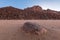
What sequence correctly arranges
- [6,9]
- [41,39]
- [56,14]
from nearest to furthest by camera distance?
[41,39]
[56,14]
[6,9]

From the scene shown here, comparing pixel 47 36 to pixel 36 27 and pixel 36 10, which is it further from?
pixel 36 10

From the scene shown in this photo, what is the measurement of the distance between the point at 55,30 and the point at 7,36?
3053 millimetres

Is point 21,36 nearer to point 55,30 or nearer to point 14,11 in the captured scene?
point 55,30

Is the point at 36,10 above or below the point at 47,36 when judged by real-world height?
above

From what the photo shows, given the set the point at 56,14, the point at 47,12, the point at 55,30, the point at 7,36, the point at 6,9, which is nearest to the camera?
the point at 7,36

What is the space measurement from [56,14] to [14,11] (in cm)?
787

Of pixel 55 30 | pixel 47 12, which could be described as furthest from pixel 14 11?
pixel 55 30

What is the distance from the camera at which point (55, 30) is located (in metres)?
9.10

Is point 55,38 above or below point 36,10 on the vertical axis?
below

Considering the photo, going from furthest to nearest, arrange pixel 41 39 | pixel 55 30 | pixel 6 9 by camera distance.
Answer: pixel 6 9
pixel 55 30
pixel 41 39

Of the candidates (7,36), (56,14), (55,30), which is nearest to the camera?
(7,36)

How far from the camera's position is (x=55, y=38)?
26.2 ft

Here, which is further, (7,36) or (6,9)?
(6,9)

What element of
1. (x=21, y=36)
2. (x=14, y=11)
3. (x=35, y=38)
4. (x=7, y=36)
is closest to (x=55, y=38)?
(x=35, y=38)
